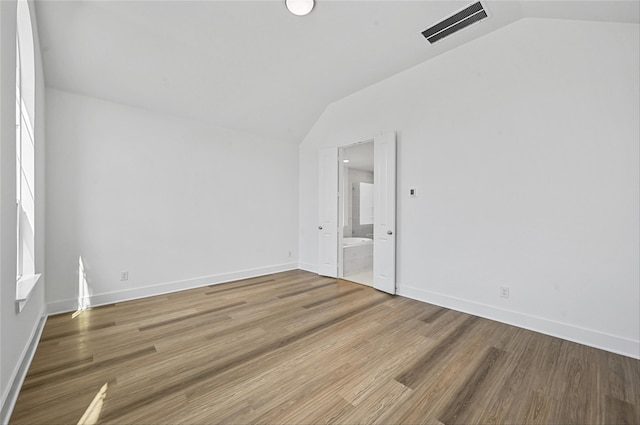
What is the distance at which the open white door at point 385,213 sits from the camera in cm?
374

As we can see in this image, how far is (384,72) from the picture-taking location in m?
3.78

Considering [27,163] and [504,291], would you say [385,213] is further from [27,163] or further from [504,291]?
[27,163]

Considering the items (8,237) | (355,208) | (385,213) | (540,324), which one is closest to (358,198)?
(355,208)

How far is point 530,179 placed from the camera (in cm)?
271

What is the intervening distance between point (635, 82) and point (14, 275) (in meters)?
4.73

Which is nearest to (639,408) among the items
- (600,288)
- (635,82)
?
(600,288)

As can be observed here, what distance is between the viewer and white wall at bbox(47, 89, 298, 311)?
10.2 ft

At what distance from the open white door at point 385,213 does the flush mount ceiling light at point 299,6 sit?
1843mm

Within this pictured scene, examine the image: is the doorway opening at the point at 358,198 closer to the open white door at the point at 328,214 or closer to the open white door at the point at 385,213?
the open white door at the point at 328,214

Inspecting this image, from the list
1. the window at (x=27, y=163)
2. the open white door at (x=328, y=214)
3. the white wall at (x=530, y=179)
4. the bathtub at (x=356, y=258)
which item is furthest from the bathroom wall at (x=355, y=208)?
the window at (x=27, y=163)

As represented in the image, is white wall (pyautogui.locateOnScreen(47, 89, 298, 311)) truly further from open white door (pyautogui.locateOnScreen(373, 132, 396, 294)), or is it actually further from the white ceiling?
open white door (pyautogui.locateOnScreen(373, 132, 396, 294))

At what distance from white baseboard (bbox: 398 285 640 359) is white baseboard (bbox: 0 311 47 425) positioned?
142 inches

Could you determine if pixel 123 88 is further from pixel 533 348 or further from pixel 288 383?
pixel 533 348

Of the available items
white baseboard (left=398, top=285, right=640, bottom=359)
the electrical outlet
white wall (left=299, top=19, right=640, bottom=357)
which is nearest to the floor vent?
white wall (left=299, top=19, right=640, bottom=357)
